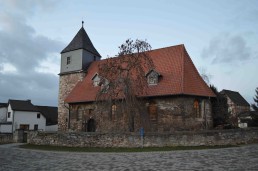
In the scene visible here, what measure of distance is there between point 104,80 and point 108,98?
6.62 ft

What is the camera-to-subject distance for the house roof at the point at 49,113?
181 ft

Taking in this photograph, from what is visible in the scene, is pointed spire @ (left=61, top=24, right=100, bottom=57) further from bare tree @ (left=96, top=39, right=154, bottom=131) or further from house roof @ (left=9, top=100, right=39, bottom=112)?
house roof @ (left=9, top=100, right=39, bottom=112)

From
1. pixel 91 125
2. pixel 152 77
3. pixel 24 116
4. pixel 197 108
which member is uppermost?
pixel 152 77

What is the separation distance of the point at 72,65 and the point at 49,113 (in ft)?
82.8

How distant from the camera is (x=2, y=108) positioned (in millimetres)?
51812

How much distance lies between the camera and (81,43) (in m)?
35.4

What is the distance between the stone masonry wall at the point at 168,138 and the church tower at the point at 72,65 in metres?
12.5

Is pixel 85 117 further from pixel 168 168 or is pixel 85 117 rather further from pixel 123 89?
pixel 168 168

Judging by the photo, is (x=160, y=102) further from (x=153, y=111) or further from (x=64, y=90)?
(x=64, y=90)

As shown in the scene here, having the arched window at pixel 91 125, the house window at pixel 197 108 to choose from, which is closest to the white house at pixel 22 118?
the arched window at pixel 91 125

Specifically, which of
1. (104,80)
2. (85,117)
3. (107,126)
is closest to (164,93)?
(104,80)

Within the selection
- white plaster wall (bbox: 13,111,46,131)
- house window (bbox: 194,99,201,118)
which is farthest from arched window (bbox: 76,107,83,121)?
white plaster wall (bbox: 13,111,46,131)

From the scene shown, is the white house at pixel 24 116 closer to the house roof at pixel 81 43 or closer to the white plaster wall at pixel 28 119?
the white plaster wall at pixel 28 119

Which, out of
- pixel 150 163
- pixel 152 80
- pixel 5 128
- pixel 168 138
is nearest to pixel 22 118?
pixel 5 128
